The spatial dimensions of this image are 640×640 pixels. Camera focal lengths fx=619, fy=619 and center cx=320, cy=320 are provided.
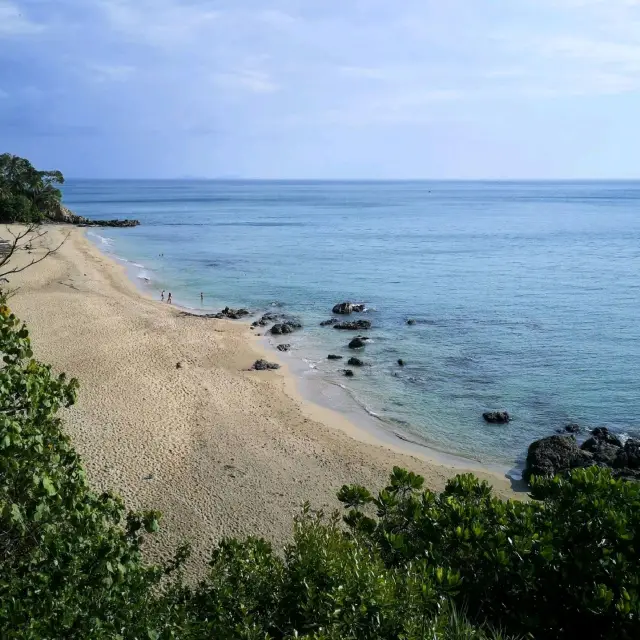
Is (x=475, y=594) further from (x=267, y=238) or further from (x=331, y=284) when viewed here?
(x=267, y=238)

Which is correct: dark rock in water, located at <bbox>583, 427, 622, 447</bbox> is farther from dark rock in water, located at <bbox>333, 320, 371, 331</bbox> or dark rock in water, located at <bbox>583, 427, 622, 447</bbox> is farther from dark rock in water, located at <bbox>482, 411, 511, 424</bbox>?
dark rock in water, located at <bbox>333, 320, 371, 331</bbox>

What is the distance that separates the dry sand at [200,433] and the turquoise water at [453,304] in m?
3.02

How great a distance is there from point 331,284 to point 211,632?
4417 centimetres

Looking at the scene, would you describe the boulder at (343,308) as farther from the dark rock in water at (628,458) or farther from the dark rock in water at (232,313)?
the dark rock in water at (628,458)

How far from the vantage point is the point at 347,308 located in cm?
4041

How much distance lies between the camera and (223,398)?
2406 cm

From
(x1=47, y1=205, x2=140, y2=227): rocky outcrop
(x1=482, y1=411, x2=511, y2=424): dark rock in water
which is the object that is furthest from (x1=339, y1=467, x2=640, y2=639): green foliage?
(x1=47, y1=205, x2=140, y2=227): rocky outcrop

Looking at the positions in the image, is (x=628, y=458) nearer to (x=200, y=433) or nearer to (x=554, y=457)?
(x=554, y=457)

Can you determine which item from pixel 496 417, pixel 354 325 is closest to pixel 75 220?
pixel 354 325

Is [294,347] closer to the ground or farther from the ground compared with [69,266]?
closer to the ground

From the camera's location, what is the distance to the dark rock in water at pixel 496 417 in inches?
911

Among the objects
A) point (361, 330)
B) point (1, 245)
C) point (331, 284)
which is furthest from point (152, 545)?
point (1, 245)

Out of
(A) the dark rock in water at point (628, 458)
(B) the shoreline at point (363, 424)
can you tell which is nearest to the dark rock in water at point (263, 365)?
(B) the shoreline at point (363, 424)

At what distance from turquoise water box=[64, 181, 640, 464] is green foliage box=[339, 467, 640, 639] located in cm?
1245
